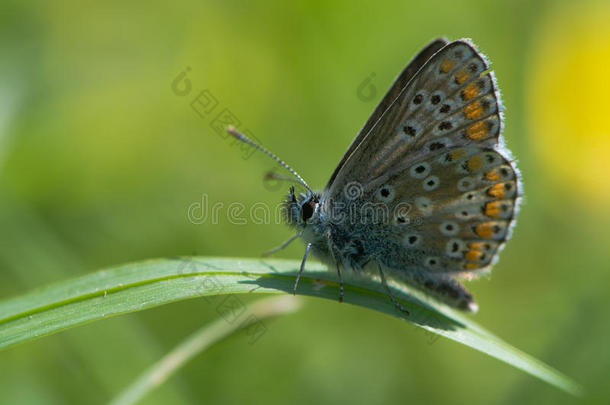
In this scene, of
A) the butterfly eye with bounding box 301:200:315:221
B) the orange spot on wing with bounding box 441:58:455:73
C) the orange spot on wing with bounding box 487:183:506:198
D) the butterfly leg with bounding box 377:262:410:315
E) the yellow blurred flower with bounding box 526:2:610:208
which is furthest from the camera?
the yellow blurred flower with bounding box 526:2:610:208

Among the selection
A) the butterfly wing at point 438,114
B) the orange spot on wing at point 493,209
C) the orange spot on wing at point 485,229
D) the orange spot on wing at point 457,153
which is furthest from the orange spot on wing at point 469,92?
the orange spot on wing at point 485,229

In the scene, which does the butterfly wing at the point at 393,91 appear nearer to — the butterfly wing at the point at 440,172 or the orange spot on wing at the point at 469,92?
the butterfly wing at the point at 440,172

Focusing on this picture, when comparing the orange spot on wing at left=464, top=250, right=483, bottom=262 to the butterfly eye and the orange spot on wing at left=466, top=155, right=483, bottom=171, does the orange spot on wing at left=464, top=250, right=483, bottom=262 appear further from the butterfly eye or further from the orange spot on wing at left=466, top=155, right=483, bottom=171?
the butterfly eye

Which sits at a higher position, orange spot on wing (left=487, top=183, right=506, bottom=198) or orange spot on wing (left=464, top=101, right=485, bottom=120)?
orange spot on wing (left=464, top=101, right=485, bottom=120)

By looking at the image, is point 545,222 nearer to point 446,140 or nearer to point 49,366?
point 446,140

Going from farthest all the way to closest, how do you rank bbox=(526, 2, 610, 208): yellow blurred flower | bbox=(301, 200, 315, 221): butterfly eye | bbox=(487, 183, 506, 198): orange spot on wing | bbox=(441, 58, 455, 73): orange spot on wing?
1. bbox=(526, 2, 610, 208): yellow blurred flower
2. bbox=(301, 200, 315, 221): butterfly eye
3. bbox=(487, 183, 506, 198): orange spot on wing
4. bbox=(441, 58, 455, 73): orange spot on wing

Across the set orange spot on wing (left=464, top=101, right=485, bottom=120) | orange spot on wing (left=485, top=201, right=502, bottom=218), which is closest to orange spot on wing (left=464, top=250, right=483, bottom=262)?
orange spot on wing (left=485, top=201, right=502, bottom=218)

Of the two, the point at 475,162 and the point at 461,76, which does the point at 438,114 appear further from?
the point at 475,162

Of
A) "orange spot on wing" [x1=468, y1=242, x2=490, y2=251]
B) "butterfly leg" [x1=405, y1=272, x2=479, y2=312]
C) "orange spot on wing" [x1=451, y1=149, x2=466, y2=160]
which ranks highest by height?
"orange spot on wing" [x1=451, y1=149, x2=466, y2=160]

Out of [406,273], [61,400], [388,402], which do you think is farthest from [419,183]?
[61,400]
